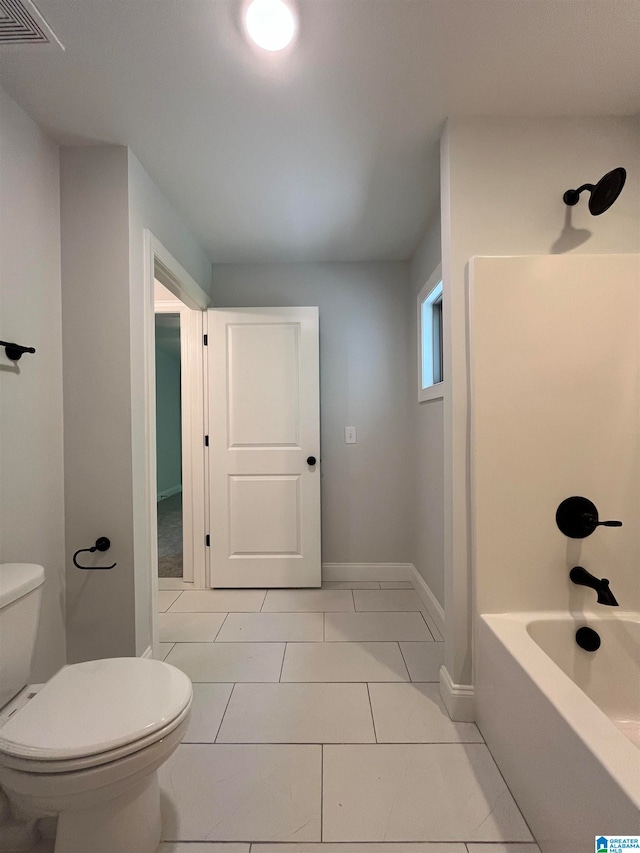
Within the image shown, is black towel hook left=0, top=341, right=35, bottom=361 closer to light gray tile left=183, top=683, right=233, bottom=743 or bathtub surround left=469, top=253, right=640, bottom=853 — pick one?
light gray tile left=183, top=683, right=233, bottom=743

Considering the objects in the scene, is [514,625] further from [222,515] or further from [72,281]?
[72,281]

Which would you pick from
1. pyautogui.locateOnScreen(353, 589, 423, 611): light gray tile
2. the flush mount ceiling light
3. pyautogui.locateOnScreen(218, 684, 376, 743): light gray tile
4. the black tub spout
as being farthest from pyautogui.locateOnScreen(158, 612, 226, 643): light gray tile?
the flush mount ceiling light

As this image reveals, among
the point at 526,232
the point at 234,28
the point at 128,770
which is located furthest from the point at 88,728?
the point at 526,232

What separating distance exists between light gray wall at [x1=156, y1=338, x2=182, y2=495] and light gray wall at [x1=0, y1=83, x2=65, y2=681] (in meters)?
5.22

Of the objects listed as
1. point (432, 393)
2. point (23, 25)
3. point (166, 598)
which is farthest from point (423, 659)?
point (23, 25)

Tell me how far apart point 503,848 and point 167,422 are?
7081mm

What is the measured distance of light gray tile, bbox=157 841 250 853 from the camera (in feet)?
3.62

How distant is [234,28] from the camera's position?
1.19 meters

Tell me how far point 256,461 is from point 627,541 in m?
2.13

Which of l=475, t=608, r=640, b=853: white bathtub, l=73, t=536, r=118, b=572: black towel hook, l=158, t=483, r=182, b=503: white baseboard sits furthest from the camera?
l=158, t=483, r=182, b=503: white baseboard

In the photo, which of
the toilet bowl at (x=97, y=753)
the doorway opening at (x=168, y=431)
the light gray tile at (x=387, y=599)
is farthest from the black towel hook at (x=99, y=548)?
the doorway opening at (x=168, y=431)

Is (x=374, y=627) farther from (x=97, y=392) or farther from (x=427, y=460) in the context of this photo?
(x=97, y=392)

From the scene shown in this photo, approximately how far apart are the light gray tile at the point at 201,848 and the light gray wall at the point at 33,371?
80 centimetres

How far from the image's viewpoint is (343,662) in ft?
6.42
